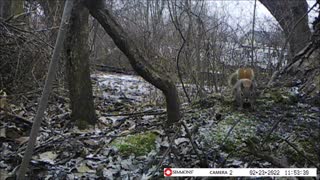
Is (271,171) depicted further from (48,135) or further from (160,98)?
(160,98)

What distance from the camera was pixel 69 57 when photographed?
14.8 feet

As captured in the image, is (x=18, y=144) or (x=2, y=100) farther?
(x=2, y=100)

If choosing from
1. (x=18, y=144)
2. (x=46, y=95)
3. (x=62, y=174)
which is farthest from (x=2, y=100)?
(x=46, y=95)

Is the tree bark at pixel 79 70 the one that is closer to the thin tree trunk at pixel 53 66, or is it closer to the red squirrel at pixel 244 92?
the red squirrel at pixel 244 92

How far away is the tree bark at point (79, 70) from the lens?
4.43m

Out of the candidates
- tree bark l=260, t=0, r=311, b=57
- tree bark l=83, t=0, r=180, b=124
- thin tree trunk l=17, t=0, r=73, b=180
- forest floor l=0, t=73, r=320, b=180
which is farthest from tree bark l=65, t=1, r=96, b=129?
tree bark l=260, t=0, r=311, b=57

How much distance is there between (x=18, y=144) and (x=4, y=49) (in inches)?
84.2

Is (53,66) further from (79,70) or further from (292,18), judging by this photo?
(292,18)

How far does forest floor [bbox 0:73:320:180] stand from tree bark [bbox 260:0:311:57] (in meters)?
3.77

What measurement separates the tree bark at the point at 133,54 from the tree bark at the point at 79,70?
2.00 feet

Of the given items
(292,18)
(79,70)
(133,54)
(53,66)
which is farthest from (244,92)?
(292,18)

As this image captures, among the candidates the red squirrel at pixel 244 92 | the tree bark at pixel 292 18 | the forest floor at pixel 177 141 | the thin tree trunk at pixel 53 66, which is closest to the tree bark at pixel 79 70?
the forest floor at pixel 177 141

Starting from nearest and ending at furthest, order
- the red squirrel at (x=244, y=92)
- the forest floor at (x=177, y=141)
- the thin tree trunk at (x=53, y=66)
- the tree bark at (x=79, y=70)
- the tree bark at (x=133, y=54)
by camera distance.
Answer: the thin tree trunk at (x=53, y=66)
the forest floor at (x=177, y=141)
the tree bark at (x=133, y=54)
the red squirrel at (x=244, y=92)
the tree bark at (x=79, y=70)

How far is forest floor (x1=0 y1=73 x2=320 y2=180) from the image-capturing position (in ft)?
10.1
